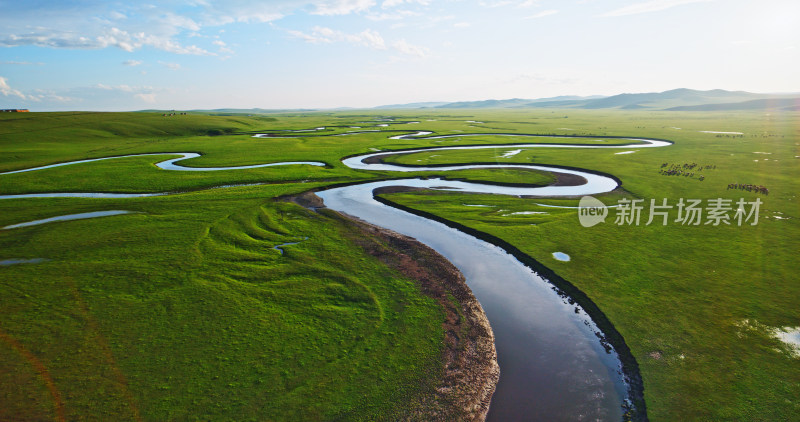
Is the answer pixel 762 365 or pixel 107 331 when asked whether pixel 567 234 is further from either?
pixel 107 331

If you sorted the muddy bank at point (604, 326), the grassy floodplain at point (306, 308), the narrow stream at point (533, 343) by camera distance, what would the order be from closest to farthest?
the grassy floodplain at point (306, 308)
the muddy bank at point (604, 326)
the narrow stream at point (533, 343)

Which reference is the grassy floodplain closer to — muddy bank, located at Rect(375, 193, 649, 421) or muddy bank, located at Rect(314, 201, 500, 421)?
muddy bank, located at Rect(375, 193, 649, 421)

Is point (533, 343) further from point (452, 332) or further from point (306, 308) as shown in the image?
point (306, 308)

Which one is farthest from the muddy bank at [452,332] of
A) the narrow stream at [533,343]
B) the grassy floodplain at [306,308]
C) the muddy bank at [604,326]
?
the muddy bank at [604,326]

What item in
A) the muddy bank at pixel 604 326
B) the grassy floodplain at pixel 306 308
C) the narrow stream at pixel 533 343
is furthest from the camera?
the narrow stream at pixel 533 343

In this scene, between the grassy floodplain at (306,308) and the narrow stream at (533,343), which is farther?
the narrow stream at (533,343)

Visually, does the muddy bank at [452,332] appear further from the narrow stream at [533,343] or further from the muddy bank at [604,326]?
the muddy bank at [604,326]
